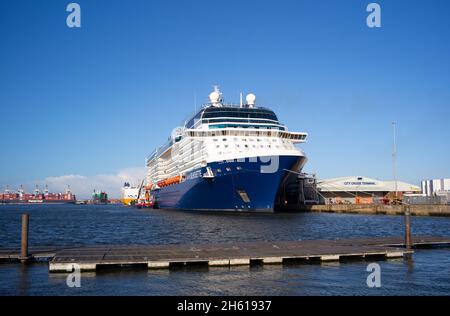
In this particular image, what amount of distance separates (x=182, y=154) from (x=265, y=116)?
15.4m

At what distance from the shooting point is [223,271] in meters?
18.3

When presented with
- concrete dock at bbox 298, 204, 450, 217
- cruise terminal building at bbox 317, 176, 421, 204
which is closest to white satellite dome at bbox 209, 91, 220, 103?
concrete dock at bbox 298, 204, 450, 217

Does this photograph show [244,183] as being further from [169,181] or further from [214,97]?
[169,181]

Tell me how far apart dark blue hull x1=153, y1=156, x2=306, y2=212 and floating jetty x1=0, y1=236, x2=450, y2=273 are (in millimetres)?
25512

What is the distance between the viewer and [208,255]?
20.1 metres

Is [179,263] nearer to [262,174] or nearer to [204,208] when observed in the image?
[262,174]

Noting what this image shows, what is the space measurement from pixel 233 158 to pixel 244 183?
3.22 m

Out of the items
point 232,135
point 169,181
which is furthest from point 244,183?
point 169,181

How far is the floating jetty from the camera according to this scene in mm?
18766

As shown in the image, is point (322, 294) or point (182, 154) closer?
point (322, 294)

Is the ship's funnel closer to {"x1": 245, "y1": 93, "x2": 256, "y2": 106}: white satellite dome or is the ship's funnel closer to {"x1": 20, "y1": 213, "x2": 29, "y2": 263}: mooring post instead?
{"x1": 245, "y1": 93, "x2": 256, "y2": 106}: white satellite dome
